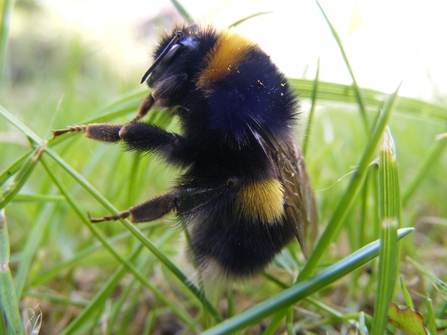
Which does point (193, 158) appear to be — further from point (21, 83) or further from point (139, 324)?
point (21, 83)

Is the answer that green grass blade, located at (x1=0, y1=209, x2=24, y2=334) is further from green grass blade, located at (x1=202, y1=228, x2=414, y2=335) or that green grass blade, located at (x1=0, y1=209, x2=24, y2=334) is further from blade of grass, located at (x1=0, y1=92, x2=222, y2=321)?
green grass blade, located at (x1=202, y1=228, x2=414, y2=335)

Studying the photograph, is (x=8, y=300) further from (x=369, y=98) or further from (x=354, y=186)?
(x=369, y=98)

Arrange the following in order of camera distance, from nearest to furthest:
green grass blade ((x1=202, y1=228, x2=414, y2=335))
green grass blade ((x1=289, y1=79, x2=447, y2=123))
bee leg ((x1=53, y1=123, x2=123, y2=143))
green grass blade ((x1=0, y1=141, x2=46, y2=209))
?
1. green grass blade ((x1=202, y1=228, x2=414, y2=335))
2. green grass blade ((x1=0, y1=141, x2=46, y2=209))
3. bee leg ((x1=53, y1=123, x2=123, y2=143))
4. green grass blade ((x1=289, y1=79, x2=447, y2=123))

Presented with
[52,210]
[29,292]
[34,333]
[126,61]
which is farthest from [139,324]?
[126,61]

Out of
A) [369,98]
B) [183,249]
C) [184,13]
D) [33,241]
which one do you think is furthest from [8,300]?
[369,98]

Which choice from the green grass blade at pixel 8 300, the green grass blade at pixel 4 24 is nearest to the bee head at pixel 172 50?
the green grass blade at pixel 4 24

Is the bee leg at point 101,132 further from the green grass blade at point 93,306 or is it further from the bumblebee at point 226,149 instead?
the green grass blade at point 93,306

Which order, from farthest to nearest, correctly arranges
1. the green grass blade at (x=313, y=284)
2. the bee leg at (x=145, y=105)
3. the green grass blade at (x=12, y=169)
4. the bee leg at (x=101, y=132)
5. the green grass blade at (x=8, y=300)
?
the bee leg at (x=145, y=105) → the bee leg at (x=101, y=132) → the green grass blade at (x=12, y=169) → the green grass blade at (x=8, y=300) → the green grass blade at (x=313, y=284)

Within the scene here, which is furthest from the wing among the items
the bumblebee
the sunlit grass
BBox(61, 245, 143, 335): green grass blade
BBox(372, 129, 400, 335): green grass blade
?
BBox(61, 245, 143, 335): green grass blade
